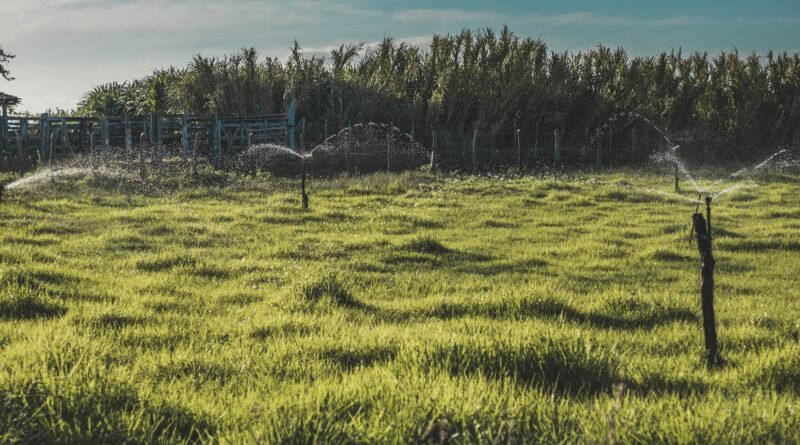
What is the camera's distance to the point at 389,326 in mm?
7914

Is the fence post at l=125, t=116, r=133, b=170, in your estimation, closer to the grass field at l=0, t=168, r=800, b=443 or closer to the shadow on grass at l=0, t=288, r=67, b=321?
the grass field at l=0, t=168, r=800, b=443

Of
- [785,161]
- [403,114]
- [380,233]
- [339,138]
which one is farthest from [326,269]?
[785,161]

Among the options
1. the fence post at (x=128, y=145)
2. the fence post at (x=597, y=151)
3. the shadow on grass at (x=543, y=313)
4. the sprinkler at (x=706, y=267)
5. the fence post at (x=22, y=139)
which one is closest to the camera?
the sprinkler at (x=706, y=267)

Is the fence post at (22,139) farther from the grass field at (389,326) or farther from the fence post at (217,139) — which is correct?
the grass field at (389,326)

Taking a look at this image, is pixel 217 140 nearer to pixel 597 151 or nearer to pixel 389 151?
pixel 389 151

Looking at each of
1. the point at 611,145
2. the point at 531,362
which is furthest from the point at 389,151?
the point at 531,362

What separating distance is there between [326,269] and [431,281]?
1.71 meters

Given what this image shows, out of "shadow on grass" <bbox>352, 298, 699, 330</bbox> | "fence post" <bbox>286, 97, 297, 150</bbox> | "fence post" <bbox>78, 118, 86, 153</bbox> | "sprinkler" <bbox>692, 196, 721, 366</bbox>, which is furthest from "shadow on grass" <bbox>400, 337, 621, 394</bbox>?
"fence post" <bbox>78, 118, 86, 153</bbox>

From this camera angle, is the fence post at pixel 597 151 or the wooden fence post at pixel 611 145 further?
the wooden fence post at pixel 611 145

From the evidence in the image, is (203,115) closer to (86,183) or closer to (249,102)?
(249,102)

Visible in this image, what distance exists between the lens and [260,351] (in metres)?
6.69

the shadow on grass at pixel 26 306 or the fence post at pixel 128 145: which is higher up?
the fence post at pixel 128 145

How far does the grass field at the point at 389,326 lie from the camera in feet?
14.5

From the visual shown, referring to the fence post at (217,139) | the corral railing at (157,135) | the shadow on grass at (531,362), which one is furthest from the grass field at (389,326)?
the corral railing at (157,135)
